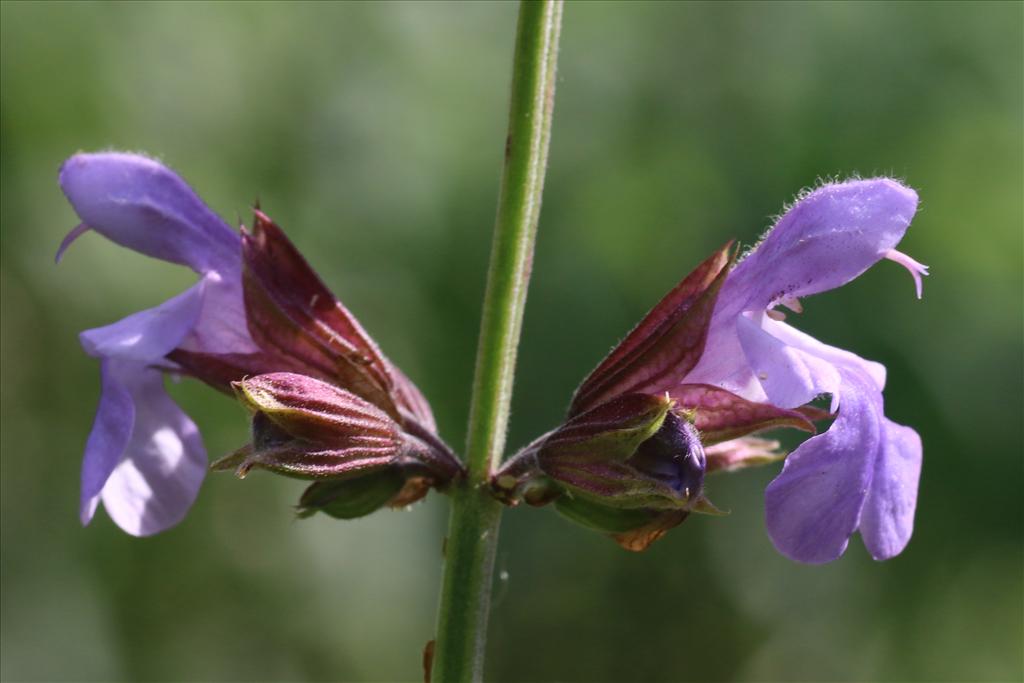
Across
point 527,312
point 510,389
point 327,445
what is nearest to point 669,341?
point 510,389

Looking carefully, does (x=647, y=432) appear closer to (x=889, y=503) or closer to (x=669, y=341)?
(x=669, y=341)

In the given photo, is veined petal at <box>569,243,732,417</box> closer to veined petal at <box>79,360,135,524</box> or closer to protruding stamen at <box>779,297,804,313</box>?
protruding stamen at <box>779,297,804,313</box>

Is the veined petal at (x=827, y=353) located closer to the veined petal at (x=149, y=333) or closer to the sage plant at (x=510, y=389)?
the sage plant at (x=510, y=389)

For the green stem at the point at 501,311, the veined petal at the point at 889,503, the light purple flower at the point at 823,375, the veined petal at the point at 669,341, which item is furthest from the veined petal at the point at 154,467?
the veined petal at the point at 889,503

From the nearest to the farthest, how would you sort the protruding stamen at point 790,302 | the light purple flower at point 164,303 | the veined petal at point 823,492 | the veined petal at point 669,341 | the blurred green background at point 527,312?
the veined petal at point 823,492 → the veined petal at point 669,341 → the protruding stamen at point 790,302 → the light purple flower at point 164,303 → the blurred green background at point 527,312

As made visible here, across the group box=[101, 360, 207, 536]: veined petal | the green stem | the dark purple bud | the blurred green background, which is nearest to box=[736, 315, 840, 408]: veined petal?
the dark purple bud

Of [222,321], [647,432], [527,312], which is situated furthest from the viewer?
[527,312]
